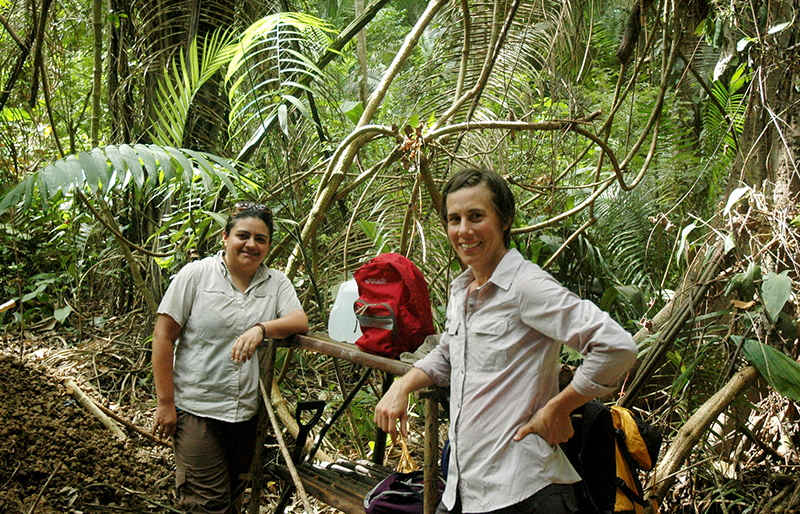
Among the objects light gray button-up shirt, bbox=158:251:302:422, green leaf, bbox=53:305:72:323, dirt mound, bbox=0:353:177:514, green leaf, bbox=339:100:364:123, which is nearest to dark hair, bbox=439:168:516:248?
light gray button-up shirt, bbox=158:251:302:422

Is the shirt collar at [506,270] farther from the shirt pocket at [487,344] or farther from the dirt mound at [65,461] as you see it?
the dirt mound at [65,461]

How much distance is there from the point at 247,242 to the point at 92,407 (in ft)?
6.77

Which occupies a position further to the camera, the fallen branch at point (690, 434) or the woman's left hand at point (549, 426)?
the fallen branch at point (690, 434)

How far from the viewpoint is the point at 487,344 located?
1.54 metres

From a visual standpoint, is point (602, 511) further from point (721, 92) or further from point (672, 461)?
point (721, 92)

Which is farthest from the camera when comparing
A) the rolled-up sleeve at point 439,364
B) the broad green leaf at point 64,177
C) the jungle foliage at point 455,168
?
the jungle foliage at point 455,168

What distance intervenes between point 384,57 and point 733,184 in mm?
12588

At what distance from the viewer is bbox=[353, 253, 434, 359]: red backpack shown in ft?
6.64

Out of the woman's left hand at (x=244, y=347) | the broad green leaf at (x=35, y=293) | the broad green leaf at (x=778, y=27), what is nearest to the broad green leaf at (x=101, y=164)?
the woman's left hand at (x=244, y=347)

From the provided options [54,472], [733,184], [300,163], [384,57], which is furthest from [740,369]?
[384,57]

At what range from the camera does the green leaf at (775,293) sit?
7.54ft

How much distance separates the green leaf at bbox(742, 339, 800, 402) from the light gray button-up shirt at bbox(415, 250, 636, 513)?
1.23 metres

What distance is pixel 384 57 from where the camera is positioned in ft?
48.0

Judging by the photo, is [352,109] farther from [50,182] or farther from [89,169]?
[50,182]
